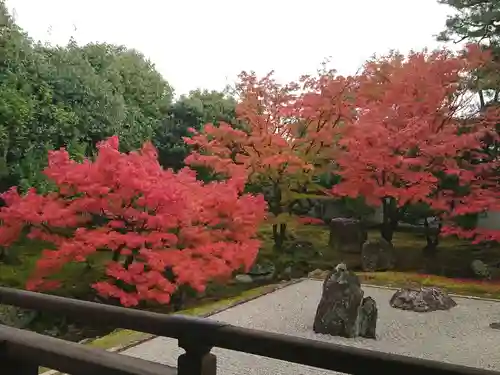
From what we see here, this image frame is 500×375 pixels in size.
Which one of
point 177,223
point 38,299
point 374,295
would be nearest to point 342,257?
point 374,295

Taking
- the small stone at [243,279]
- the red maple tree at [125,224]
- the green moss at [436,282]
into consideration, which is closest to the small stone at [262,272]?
the small stone at [243,279]

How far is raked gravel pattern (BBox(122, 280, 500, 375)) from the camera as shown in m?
3.73

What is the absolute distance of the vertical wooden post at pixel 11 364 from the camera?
1.47m

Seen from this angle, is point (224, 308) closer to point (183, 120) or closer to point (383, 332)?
point (383, 332)

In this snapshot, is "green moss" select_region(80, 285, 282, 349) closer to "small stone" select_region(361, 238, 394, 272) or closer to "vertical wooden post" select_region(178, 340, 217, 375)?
"small stone" select_region(361, 238, 394, 272)

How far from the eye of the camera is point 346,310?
445 cm

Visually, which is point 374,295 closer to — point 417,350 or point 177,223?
point 417,350

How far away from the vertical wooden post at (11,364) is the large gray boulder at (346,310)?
3.26m

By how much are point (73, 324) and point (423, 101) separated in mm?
5424

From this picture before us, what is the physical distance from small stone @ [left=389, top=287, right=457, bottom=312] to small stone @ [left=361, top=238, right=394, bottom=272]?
187cm

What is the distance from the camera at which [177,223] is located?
532 centimetres

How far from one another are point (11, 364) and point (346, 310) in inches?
133

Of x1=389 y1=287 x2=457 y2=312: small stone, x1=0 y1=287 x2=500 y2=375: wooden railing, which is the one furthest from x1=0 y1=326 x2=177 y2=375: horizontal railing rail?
x1=389 y1=287 x2=457 y2=312: small stone

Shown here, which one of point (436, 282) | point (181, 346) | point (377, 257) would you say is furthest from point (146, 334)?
point (377, 257)
